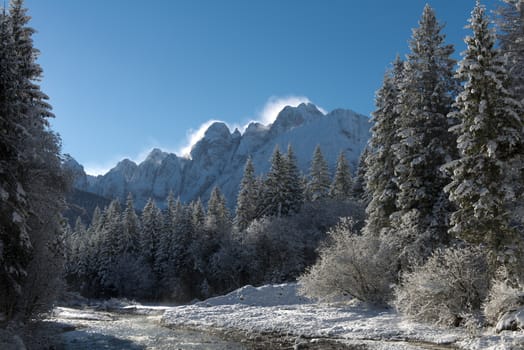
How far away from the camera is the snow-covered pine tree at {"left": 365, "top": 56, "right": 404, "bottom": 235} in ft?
78.9

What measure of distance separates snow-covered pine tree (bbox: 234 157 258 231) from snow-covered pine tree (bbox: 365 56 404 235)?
3027cm

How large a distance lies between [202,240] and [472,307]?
4110 centimetres

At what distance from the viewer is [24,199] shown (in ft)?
44.5

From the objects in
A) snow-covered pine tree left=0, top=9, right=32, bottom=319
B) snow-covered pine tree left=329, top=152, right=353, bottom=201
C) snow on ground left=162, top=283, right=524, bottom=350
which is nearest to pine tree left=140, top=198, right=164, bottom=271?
snow-covered pine tree left=329, top=152, right=353, bottom=201

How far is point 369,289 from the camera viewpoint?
21.7 meters

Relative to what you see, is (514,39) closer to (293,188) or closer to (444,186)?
(444,186)

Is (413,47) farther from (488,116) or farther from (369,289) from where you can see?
(369,289)

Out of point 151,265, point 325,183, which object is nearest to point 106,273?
point 151,265

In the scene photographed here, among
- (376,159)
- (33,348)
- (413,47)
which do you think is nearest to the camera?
(33,348)

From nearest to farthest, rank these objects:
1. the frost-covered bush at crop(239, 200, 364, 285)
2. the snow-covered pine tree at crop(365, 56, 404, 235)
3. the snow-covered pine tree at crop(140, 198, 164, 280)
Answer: the snow-covered pine tree at crop(365, 56, 404, 235), the frost-covered bush at crop(239, 200, 364, 285), the snow-covered pine tree at crop(140, 198, 164, 280)

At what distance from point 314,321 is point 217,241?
34221 mm

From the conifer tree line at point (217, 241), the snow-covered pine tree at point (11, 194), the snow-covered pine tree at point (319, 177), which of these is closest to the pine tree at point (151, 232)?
the conifer tree line at point (217, 241)

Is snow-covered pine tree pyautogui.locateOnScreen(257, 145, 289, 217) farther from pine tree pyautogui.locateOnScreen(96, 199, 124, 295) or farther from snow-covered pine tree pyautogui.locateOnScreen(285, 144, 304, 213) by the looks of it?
pine tree pyautogui.locateOnScreen(96, 199, 124, 295)

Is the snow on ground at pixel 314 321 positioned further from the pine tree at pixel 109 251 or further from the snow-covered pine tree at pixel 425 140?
the pine tree at pixel 109 251
